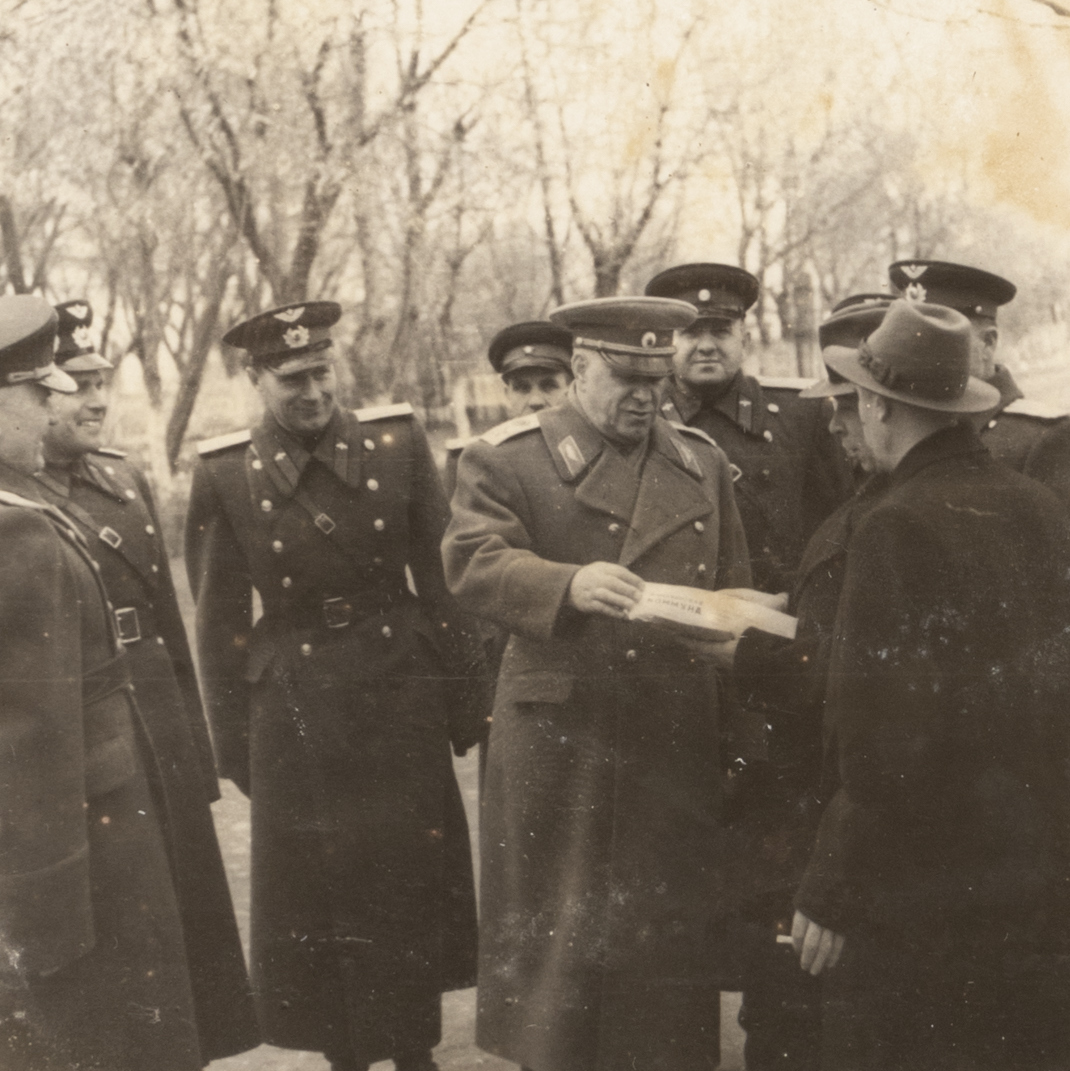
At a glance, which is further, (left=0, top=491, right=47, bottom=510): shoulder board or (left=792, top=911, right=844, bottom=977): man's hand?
(left=0, top=491, right=47, bottom=510): shoulder board

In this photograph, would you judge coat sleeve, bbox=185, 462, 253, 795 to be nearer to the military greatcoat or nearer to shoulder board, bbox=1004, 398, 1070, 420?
the military greatcoat

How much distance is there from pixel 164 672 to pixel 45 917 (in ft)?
3.62

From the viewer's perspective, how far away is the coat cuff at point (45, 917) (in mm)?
2662

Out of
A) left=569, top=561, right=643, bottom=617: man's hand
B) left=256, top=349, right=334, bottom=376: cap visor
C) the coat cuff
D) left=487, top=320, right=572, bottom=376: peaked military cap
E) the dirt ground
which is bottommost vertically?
the dirt ground

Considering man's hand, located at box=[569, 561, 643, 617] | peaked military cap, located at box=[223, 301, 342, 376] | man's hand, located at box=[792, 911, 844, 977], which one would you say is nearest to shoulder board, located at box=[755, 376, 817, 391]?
man's hand, located at box=[569, 561, 643, 617]

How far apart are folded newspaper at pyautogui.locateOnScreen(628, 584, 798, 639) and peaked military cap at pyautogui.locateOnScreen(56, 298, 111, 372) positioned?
6.63ft

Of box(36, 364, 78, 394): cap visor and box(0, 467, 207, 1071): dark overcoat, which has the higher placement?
box(36, 364, 78, 394): cap visor

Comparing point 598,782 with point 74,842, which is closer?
point 74,842

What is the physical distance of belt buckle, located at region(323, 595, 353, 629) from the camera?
377 centimetres

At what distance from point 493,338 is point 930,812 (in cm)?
251

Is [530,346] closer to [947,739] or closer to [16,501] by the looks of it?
[16,501]

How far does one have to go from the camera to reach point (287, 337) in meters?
3.76

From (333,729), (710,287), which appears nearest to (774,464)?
(710,287)

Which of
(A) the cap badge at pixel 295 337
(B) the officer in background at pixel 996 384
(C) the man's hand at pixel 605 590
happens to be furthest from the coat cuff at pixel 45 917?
(B) the officer in background at pixel 996 384
